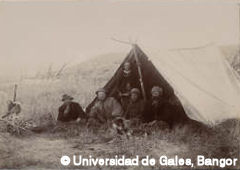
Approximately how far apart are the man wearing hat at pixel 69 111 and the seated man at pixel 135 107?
373mm

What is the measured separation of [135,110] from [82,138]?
1.57 ft

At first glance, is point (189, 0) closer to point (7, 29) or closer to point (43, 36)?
point (43, 36)

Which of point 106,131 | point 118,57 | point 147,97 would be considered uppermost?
point 118,57

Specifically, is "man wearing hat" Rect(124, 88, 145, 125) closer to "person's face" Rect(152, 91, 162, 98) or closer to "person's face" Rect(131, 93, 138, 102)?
"person's face" Rect(131, 93, 138, 102)

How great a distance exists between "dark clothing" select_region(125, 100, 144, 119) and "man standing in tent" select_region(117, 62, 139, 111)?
51 millimetres

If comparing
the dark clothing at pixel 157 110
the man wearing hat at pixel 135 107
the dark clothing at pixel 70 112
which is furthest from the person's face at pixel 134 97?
the dark clothing at pixel 70 112

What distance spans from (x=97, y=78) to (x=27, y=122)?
676 mm

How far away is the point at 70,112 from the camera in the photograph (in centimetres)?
444

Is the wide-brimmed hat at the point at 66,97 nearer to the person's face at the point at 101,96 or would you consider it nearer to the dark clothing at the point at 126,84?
the person's face at the point at 101,96

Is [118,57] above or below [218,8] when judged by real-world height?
below

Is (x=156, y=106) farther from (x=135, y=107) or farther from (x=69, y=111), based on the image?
(x=69, y=111)

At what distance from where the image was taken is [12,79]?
4484 millimetres

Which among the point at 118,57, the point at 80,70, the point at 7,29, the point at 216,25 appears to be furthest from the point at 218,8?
the point at 7,29

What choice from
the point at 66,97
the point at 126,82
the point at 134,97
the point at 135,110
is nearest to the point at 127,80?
the point at 126,82
